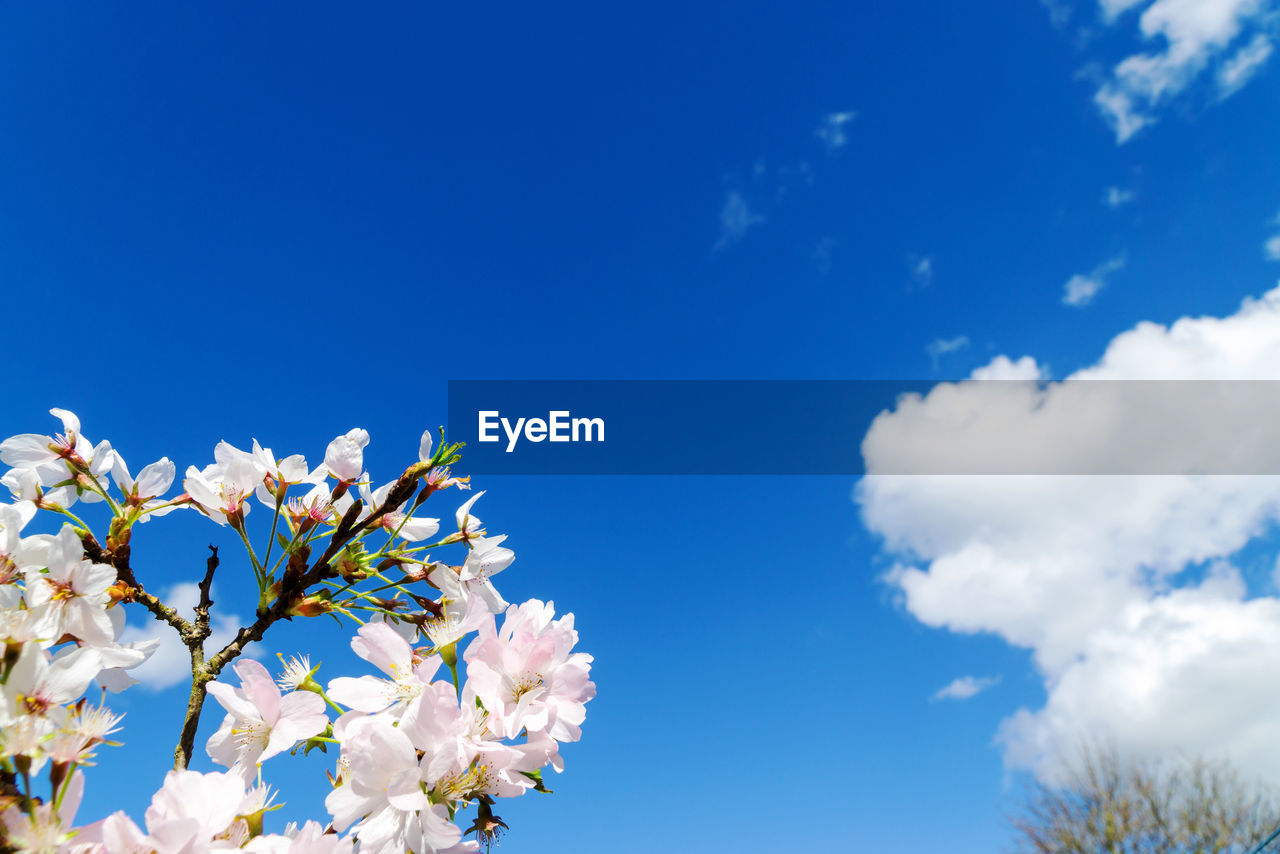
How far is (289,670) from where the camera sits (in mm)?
929

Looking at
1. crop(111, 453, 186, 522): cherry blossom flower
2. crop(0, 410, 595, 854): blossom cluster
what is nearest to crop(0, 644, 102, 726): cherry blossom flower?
crop(0, 410, 595, 854): blossom cluster

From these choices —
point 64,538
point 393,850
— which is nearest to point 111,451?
point 64,538

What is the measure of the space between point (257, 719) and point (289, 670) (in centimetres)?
6

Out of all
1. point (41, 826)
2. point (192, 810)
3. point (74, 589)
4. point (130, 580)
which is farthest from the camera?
point (130, 580)

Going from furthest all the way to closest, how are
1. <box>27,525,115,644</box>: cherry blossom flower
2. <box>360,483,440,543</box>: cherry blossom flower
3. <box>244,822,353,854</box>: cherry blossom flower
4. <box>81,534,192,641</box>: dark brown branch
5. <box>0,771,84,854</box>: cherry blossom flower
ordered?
<box>360,483,440,543</box>: cherry blossom flower
<box>81,534,192,641</box>: dark brown branch
<box>27,525,115,644</box>: cherry blossom flower
<box>244,822,353,854</box>: cherry blossom flower
<box>0,771,84,854</box>: cherry blossom flower

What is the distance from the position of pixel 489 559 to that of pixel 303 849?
44 centimetres

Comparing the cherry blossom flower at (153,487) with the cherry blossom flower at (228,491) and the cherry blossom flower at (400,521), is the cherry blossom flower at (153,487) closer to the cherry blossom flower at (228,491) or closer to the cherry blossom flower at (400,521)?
the cherry blossom flower at (228,491)

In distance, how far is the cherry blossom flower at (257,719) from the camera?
2.83 feet

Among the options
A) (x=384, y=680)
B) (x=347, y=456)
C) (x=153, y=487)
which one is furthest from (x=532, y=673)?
(x=153, y=487)

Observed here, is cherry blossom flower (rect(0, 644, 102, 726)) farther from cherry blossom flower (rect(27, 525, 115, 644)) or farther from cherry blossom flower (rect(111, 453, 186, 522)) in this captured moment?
cherry blossom flower (rect(111, 453, 186, 522))

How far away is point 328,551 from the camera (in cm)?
100

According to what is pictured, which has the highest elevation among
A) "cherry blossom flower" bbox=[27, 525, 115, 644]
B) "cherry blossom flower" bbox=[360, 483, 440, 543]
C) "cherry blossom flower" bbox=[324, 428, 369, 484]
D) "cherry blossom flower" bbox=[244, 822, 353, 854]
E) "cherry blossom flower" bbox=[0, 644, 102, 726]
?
"cherry blossom flower" bbox=[324, 428, 369, 484]

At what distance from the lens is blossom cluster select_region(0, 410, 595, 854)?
2.23 feet

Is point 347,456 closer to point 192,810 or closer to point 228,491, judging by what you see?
point 228,491
